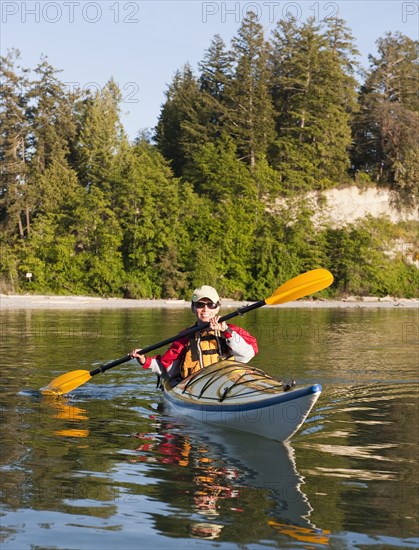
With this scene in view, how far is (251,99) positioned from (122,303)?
16742 millimetres

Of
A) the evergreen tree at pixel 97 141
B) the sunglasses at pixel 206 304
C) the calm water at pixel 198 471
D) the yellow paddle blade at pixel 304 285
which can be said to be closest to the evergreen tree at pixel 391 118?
the evergreen tree at pixel 97 141

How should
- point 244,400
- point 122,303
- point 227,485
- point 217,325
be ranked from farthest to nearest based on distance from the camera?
point 122,303 → point 217,325 → point 244,400 → point 227,485

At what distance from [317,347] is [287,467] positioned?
946 cm

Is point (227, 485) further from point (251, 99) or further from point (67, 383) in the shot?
point (251, 99)

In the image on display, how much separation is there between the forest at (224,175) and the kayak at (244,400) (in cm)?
2914

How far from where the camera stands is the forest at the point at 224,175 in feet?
127

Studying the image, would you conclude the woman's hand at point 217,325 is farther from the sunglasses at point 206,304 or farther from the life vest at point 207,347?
the life vest at point 207,347

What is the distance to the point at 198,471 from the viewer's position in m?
5.88

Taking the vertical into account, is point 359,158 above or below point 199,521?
above

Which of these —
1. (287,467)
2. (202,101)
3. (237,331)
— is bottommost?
(287,467)

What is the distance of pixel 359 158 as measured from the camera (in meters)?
47.2

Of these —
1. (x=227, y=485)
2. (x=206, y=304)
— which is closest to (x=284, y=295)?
(x=206, y=304)

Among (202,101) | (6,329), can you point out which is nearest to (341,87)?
(202,101)

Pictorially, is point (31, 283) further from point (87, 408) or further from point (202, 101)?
point (87, 408)
